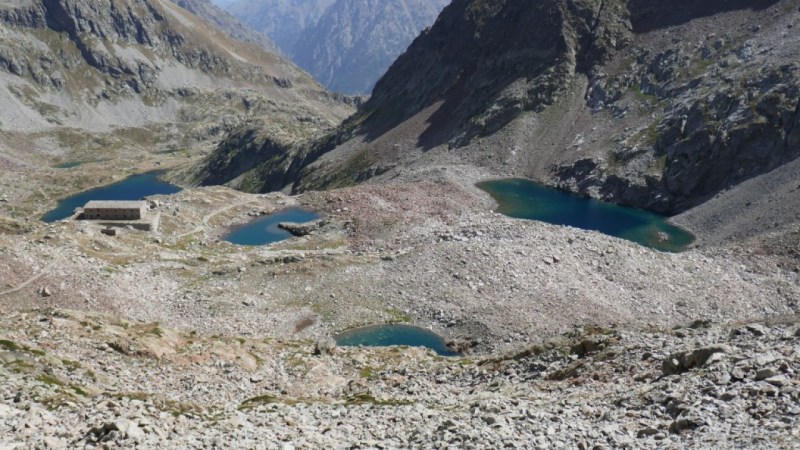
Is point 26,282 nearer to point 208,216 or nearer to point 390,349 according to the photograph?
point 390,349

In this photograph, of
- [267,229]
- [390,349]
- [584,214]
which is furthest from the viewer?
[584,214]

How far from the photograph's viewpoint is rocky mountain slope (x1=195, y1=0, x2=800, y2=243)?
399 feet

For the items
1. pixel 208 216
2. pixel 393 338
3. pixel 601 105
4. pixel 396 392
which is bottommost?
pixel 208 216

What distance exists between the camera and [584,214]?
122438mm

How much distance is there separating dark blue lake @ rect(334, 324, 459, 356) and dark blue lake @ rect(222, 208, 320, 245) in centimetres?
3693

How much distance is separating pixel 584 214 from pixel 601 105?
138 feet

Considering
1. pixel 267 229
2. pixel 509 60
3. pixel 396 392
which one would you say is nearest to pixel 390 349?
pixel 396 392

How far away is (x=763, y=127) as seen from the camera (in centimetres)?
11625

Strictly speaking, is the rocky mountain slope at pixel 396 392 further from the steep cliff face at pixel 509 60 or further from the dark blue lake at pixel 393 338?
the steep cliff face at pixel 509 60

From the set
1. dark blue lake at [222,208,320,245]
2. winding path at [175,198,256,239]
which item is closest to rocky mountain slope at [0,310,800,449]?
winding path at [175,198,256,239]

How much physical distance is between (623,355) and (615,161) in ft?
351

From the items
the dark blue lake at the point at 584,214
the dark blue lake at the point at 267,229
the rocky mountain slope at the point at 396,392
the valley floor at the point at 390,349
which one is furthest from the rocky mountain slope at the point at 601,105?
the rocky mountain slope at the point at 396,392

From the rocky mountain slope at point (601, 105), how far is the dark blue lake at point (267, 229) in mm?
34738

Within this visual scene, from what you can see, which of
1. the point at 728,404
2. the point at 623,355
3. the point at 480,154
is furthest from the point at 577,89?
the point at 728,404
